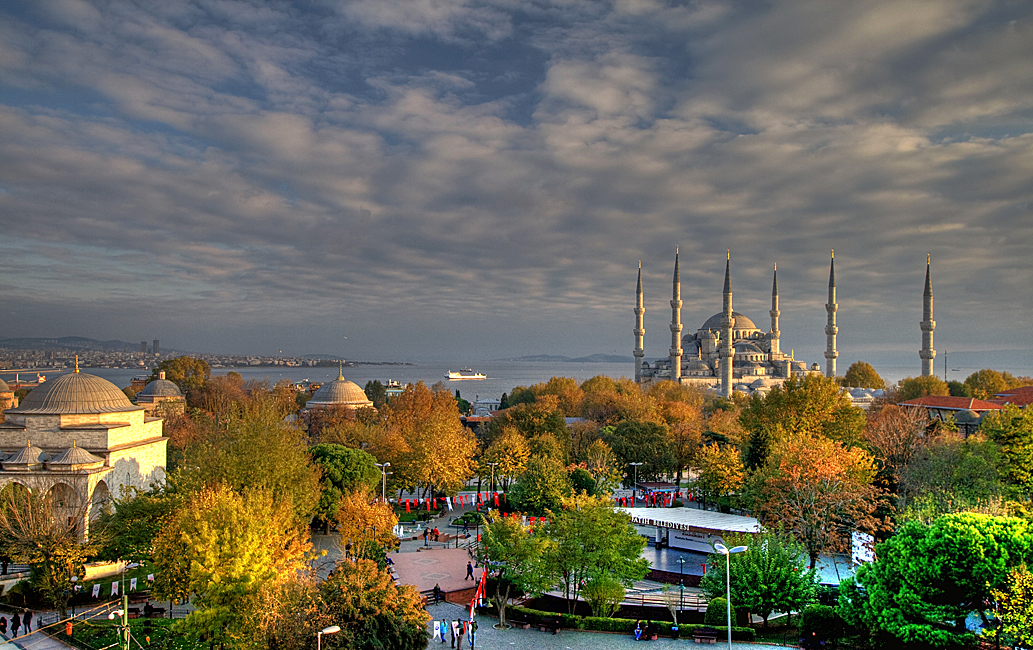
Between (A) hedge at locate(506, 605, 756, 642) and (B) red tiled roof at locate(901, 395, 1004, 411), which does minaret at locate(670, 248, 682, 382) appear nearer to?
(B) red tiled roof at locate(901, 395, 1004, 411)

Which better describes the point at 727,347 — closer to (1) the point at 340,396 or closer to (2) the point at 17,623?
(1) the point at 340,396

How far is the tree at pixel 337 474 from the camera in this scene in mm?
31719

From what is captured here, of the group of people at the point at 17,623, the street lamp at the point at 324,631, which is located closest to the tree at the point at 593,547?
the street lamp at the point at 324,631

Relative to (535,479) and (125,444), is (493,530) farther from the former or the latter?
(125,444)

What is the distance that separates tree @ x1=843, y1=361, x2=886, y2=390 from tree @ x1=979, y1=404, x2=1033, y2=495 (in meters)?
78.2

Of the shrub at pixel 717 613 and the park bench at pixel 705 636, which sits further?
the shrub at pixel 717 613

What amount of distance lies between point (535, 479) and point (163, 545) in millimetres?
17521

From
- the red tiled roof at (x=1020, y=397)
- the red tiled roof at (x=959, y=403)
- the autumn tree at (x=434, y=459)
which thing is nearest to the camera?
the autumn tree at (x=434, y=459)

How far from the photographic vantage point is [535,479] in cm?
3347

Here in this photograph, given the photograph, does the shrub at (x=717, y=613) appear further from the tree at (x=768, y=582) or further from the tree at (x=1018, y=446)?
the tree at (x=1018, y=446)

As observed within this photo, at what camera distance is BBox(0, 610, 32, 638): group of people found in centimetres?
2003

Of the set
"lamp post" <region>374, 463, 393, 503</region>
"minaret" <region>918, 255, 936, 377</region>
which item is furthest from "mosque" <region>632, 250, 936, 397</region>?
"lamp post" <region>374, 463, 393, 503</region>

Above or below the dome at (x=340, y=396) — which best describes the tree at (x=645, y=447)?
below

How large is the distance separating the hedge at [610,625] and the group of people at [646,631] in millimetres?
118
